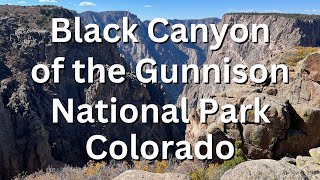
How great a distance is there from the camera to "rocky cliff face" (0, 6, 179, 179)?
154 ft

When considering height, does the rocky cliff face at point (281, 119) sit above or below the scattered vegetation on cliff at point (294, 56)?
below

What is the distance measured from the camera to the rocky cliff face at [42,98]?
47000 millimetres

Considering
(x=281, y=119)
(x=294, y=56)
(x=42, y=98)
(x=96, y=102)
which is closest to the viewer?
(x=281, y=119)

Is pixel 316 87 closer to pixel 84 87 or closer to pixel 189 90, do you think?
pixel 84 87

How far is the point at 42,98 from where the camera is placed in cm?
6031

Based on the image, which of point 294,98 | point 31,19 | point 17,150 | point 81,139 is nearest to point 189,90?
point 31,19

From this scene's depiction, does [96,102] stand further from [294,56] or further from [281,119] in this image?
[281,119]

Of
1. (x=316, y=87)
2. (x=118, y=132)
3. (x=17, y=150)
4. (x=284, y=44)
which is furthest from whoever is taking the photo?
(x=284, y=44)

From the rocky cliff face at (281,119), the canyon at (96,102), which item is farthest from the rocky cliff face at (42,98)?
the rocky cliff face at (281,119)

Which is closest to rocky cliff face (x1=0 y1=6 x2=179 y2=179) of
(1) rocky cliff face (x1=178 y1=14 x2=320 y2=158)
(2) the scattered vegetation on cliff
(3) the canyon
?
(3) the canyon

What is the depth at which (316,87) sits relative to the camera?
20.2 meters

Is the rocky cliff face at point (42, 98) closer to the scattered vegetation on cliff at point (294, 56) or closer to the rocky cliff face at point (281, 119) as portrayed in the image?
the rocky cliff face at point (281, 119)

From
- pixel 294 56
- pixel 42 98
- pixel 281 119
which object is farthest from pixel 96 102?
pixel 281 119

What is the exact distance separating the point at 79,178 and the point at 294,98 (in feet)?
38.1
